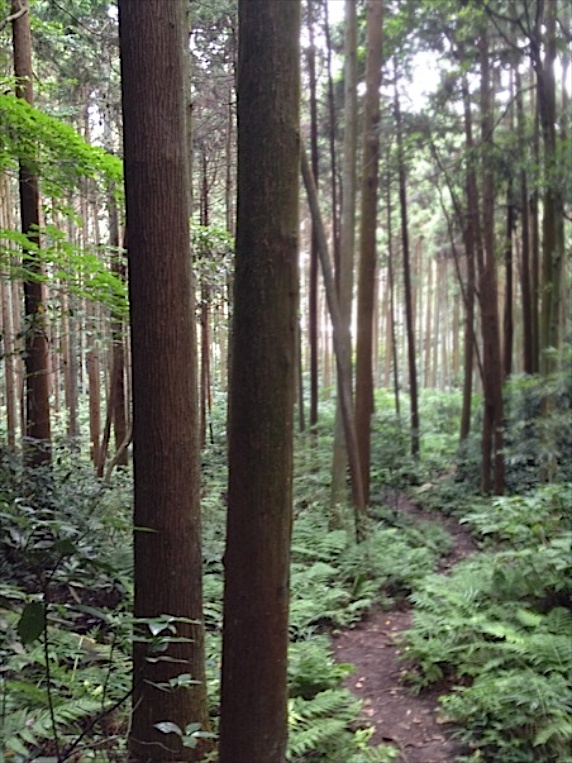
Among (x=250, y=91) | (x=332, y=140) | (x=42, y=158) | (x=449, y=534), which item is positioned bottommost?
(x=449, y=534)

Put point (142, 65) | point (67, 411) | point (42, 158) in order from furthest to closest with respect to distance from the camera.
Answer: point (67, 411) → point (42, 158) → point (142, 65)

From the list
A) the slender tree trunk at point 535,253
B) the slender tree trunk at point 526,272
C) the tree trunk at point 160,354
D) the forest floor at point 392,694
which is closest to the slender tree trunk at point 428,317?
the slender tree trunk at point 535,253

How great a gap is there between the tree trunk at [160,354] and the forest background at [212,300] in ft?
0.12

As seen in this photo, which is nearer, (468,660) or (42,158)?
(468,660)

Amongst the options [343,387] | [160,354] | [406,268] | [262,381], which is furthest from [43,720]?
Result: [406,268]

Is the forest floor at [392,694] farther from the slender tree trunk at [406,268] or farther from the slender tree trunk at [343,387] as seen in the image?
the slender tree trunk at [406,268]

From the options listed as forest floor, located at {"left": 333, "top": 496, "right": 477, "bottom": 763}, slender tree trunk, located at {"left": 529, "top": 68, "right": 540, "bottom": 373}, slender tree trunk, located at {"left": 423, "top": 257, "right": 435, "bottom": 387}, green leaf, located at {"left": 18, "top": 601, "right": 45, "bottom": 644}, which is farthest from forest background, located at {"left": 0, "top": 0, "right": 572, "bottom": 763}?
slender tree trunk, located at {"left": 423, "top": 257, "right": 435, "bottom": 387}

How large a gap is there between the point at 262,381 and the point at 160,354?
0.77m

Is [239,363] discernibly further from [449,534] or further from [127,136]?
[449,534]

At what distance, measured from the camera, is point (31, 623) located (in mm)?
1867

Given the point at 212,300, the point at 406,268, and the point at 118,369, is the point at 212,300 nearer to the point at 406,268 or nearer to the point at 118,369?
the point at 118,369

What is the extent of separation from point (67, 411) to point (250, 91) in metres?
7.95

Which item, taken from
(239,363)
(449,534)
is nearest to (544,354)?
(449,534)

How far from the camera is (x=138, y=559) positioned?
3.11 meters
